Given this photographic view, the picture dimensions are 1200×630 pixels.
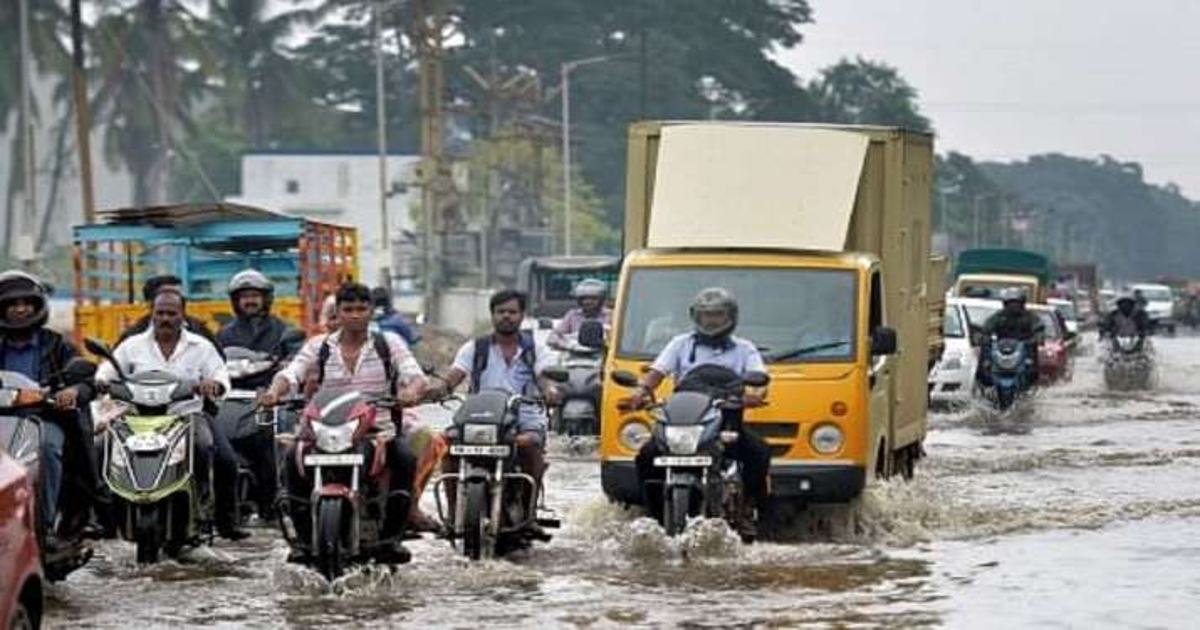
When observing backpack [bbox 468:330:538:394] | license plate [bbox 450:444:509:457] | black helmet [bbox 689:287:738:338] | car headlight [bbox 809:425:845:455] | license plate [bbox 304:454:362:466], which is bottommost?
car headlight [bbox 809:425:845:455]

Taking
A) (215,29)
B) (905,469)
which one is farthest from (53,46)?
(905,469)

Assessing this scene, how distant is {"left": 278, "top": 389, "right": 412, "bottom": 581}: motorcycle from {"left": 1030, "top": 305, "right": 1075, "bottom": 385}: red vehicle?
84.3 feet

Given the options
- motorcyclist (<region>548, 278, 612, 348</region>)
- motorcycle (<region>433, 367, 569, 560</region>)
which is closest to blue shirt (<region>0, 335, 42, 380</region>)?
motorcycle (<region>433, 367, 569, 560</region>)

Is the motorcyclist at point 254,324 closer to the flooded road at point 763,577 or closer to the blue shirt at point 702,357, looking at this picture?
the flooded road at point 763,577

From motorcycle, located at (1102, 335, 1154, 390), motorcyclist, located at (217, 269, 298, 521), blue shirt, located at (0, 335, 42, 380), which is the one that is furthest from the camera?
motorcycle, located at (1102, 335, 1154, 390)

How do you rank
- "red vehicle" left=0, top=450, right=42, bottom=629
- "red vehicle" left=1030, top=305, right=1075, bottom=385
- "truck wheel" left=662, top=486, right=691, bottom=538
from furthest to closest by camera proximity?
"red vehicle" left=1030, top=305, right=1075, bottom=385 < "truck wheel" left=662, top=486, right=691, bottom=538 < "red vehicle" left=0, top=450, right=42, bottom=629

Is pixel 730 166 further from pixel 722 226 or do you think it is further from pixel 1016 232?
pixel 1016 232

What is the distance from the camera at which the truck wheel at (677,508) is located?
14609 millimetres

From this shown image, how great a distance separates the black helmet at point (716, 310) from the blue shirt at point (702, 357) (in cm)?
9

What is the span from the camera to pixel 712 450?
14.8 meters

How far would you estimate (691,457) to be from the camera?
14.7 metres

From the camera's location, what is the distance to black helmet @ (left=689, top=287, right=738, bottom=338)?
1562 centimetres

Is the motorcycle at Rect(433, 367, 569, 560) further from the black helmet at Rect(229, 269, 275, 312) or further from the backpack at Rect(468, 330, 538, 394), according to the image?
the black helmet at Rect(229, 269, 275, 312)

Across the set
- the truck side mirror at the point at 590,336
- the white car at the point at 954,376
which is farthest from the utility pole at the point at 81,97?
the truck side mirror at the point at 590,336
